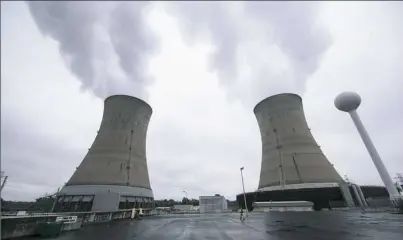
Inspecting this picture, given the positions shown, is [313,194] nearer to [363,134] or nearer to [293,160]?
[293,160]

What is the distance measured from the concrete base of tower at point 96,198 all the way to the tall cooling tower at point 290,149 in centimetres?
2330

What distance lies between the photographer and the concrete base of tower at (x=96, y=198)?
30703mm

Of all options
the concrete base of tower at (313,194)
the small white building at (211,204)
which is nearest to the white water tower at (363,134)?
the concrete base of tower at (313,194)

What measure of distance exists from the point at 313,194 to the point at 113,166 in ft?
112

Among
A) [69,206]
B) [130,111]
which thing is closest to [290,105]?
[130,111]

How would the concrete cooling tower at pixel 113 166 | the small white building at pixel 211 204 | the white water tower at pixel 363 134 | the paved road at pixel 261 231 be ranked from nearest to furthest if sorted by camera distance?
the paved road at pixel 261 231, the white water tower at pixel 363 134, the concrete cooling tower at pixel 113 166, the small white building at pixel 211 204

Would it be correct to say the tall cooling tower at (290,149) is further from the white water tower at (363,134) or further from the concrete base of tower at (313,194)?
the white water tower at (363,134)

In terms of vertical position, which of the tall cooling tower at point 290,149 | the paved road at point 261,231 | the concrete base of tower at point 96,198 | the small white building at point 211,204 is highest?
the tall cooling tower at point 290,149

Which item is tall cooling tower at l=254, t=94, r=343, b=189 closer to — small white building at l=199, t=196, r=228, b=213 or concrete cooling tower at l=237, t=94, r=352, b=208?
concrete cooling tower at l=237, t=94, r=352, b=208

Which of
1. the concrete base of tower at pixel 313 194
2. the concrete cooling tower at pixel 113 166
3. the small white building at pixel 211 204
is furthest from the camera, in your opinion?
the small white building at pixel 211 204

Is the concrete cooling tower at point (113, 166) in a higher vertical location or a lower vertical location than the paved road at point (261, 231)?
higher

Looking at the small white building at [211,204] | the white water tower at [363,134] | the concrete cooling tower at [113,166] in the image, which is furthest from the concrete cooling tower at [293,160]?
the concrete cooling tower at [113,166]

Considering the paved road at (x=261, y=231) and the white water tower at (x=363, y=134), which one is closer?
the paved road at (x=261, y=231)

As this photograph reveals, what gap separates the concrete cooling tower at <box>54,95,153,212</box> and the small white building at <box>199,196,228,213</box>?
82.4 feet
